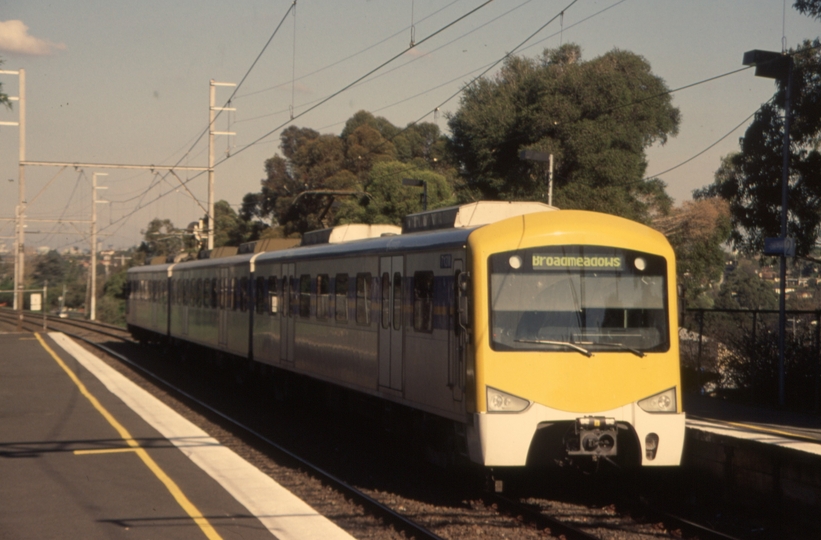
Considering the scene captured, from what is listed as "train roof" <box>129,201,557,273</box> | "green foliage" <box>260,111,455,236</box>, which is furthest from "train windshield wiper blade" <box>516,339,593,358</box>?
"green foliage" <box>260,111,455,236</box>

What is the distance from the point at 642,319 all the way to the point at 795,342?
7510 millimetres

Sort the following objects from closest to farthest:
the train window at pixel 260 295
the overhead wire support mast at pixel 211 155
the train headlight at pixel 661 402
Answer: the train headlight at pixel 661 402
the train window at pixel 260 295
the overhead wire support mast at pixel 211 155

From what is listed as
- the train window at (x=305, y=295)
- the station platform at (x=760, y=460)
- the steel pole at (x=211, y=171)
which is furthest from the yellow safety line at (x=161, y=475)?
the steel pole at (x=211, y=171)

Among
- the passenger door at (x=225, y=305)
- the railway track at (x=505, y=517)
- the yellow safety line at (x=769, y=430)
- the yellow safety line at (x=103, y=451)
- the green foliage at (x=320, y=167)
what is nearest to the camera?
the railway track at (x=505, y=517)

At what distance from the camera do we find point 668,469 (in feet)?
38.4

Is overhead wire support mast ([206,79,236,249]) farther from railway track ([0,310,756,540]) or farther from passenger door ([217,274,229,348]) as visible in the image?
railway track ([0,310,756,540])

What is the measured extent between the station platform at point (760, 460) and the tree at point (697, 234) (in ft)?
130

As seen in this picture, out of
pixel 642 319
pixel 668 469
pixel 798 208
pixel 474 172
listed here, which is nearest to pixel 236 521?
pixel 642 319

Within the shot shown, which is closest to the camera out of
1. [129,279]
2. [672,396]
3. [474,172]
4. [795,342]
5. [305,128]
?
[672,396]

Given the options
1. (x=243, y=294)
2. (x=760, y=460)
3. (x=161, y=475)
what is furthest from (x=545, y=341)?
(x=243, y=294)

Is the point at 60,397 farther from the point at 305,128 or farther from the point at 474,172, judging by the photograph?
the point at 305,128

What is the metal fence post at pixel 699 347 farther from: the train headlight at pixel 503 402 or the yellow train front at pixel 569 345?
the train headlight at pixel 503 402

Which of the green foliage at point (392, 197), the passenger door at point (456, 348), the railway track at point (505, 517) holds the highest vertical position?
the green foliage at point (392, 197)

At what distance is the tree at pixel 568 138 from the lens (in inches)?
1855
